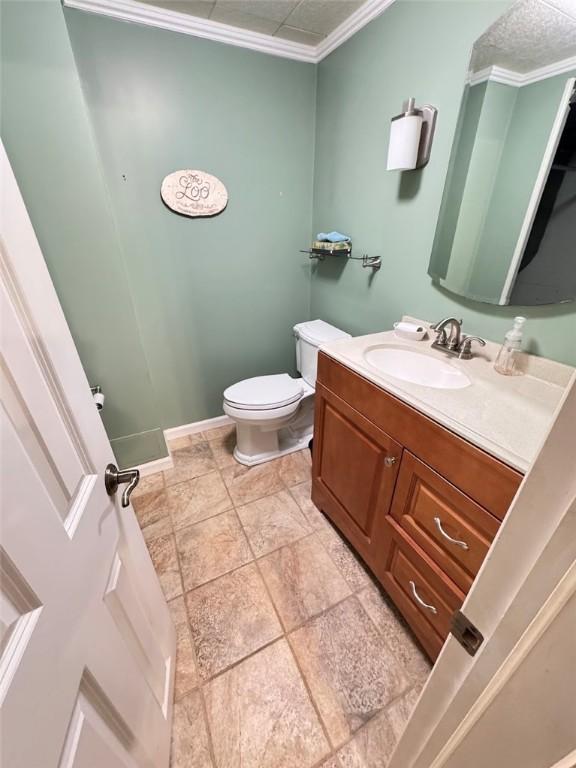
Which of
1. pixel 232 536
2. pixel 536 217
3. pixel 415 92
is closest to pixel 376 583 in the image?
pixel 232 536

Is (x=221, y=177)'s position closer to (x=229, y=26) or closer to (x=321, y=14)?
(x=229, y=26)

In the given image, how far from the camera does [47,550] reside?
395 mm

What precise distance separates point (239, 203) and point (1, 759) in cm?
209

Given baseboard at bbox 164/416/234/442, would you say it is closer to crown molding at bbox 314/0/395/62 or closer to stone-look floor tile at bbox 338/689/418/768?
stone-look floor tile at bbox 338/689/418/768

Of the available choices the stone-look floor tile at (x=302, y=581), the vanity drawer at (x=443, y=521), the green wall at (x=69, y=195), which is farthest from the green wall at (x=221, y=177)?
the stone-look floor tile at (x=302, y=581)

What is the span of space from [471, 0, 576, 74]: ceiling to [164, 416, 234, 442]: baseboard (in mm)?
2093

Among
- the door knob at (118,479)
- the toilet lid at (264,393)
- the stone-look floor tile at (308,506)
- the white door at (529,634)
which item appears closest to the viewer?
the white door at (529,634)

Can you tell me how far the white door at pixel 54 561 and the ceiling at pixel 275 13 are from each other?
1.61 metres

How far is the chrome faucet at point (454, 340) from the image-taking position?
1190 mm

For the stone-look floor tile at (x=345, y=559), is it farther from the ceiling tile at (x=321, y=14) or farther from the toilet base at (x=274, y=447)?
the ceiling tile at (x=321, y=14)

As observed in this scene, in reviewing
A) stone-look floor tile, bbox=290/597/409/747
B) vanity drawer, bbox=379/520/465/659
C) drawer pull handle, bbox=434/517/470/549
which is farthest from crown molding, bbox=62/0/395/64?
stone-look floor tile, bbox=290/597/409/747

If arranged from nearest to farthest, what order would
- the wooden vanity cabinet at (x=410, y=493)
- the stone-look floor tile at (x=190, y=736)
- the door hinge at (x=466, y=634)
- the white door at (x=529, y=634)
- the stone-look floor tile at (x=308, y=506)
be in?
the white door at (x=529, y=634) < the door hinge at (x=466, y=634) < the wooden vanity cabinet at (x=410, y=493) < the stone-look floor tile at (x=190, y=736) < the stone-look floor tile at (x=308, y=506)

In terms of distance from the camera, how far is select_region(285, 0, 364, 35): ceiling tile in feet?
4.35

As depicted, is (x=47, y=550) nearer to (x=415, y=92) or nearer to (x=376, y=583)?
(x=376, y=583)
